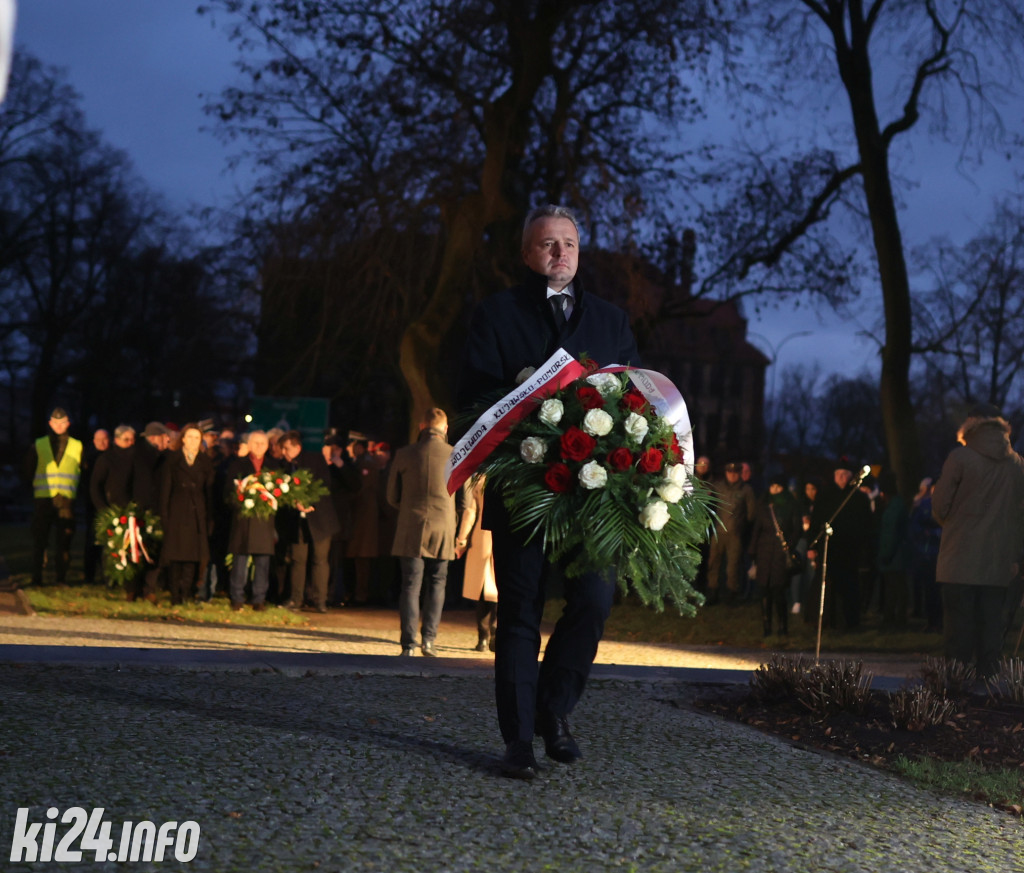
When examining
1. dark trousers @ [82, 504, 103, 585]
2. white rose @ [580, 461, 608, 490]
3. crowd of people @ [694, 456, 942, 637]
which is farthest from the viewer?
dark trousers @ [82, 504, 103, 585]

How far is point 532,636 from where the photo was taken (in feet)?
17.7

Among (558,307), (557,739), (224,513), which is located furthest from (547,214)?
(224,513)

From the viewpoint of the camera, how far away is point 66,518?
17.2 meters

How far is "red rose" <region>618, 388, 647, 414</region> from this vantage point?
17.4 ft

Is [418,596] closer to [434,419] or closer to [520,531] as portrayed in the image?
[434,419]

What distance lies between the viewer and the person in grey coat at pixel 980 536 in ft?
34.6

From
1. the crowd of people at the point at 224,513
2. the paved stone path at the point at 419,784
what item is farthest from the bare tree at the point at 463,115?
the paved stone path at the point at 419,784

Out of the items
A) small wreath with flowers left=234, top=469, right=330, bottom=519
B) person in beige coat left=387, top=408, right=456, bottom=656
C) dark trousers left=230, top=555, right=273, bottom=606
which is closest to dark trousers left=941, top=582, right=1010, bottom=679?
person in beige coat left=387, top=408, right=456, bottom=656

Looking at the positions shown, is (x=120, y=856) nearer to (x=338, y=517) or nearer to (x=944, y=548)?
(x=944, y=548)

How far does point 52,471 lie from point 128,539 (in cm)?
219

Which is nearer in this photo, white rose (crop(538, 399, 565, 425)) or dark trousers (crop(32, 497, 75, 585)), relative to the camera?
white rose (crop(538, 399, 565, 425))

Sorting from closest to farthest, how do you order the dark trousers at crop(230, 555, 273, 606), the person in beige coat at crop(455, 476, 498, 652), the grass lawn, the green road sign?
the person in beige coat at crop(455, 476, 498, 652) → the grass lawn → the dark trousers at crop(230, 555, 273, 606) → the green road sign

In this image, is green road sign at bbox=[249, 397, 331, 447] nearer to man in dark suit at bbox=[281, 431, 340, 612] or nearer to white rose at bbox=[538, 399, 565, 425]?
man in dark suit at bbox=[281, 431, 340, 612]

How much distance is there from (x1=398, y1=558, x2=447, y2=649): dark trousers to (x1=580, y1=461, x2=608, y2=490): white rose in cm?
620
